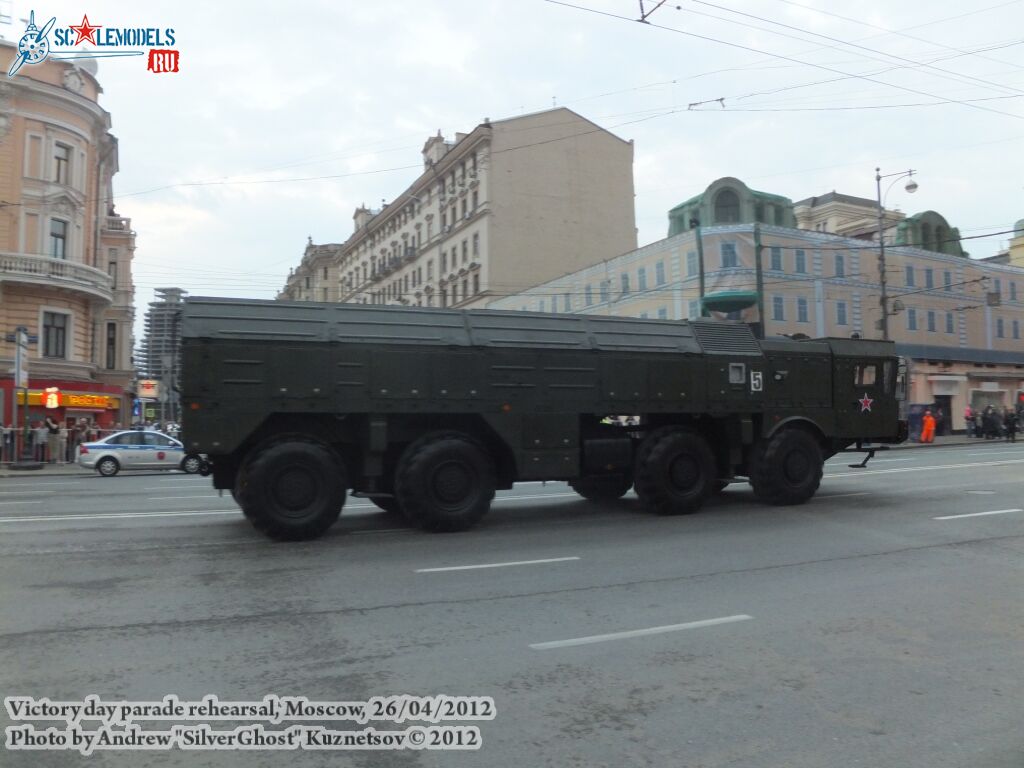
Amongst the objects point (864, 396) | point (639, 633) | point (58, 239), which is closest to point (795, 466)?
point (864, 396)

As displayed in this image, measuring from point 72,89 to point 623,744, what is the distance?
41464mm

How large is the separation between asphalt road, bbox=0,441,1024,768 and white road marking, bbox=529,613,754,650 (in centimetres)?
3

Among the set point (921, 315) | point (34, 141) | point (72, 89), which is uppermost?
point (72, 89)

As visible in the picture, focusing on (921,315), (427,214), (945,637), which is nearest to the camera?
(945,637)

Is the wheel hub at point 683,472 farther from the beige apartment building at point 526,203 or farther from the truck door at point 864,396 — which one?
the beige apartment building at point 526,203

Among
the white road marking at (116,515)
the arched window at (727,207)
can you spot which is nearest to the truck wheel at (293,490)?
the white road marking at (116,515)

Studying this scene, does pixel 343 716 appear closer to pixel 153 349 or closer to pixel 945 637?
pixel 945 637

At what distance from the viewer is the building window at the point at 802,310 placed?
43.3m

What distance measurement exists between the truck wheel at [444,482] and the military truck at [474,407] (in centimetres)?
2

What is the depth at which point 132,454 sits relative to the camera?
25844 millimetres

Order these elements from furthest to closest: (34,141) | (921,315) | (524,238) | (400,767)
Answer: (524,238)
(921,315)
(34,141)
(400,767)

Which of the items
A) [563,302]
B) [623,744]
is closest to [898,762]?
[623,744]

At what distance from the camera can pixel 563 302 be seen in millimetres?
51938

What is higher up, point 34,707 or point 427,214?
point 427,214
